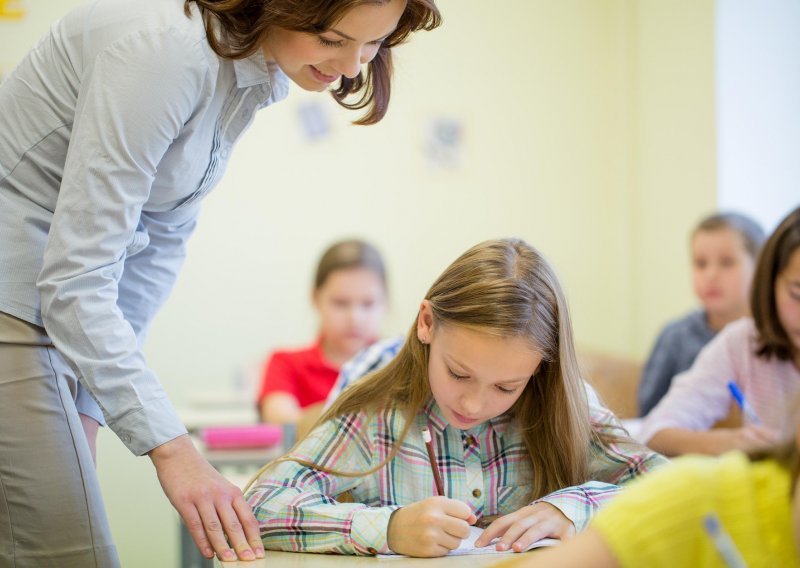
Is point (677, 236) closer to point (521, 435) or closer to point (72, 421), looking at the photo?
point (521, 435)

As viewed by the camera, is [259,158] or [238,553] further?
[259,158]

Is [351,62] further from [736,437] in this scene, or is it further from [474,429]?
[736,437]

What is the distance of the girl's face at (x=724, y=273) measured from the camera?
264 cm

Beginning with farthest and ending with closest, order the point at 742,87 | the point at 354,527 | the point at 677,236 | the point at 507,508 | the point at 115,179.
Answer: the point at 677,236
the point at 742,87
the point at 507,508
the point at 354,527
the point at 115,179

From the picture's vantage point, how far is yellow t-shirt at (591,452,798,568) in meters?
0.76

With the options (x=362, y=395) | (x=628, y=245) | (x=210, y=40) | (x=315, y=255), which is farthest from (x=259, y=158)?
(x=210, y=40)

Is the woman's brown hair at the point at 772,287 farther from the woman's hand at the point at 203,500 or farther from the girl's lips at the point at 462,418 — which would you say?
the woman's hand at the point at 203,500

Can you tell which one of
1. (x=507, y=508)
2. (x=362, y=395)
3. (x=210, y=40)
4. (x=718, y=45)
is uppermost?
(x=718, y=45)

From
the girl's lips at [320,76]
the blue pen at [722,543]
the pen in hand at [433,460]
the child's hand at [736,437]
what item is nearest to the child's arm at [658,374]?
the child's hand at [736,437]

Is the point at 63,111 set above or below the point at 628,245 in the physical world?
above

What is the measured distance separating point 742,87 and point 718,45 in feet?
0.51

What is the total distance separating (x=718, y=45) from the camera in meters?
3.06

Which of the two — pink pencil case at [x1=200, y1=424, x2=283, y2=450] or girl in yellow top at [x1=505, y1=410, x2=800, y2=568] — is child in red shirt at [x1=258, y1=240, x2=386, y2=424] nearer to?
pink pencil case at [x1=200, y1=424, x2=283, y2=450]

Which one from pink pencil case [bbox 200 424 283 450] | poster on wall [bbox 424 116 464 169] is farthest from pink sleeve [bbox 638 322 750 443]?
poster on wall [bbox 424 116 464 169]
